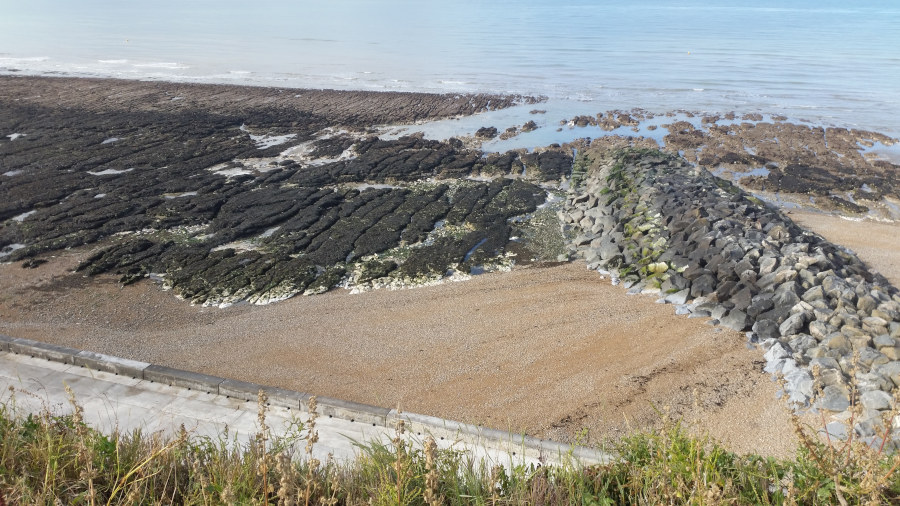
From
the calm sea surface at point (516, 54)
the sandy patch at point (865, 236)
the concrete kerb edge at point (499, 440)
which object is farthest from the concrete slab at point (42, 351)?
the calm sea surface at point (516, 54)

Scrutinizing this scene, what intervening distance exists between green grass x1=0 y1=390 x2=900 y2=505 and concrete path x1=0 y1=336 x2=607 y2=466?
4.22ft

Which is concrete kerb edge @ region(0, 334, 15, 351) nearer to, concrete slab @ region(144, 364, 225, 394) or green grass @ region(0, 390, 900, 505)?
concrete slab @ region(144, 364, 225, 394)

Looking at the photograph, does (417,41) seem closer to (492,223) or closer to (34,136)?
(34,136)

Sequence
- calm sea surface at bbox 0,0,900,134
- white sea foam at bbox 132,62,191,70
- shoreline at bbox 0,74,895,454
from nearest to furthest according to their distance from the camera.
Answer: shoreline at bbox 0,74,895,454, calm sea surface at bbox 0,0,900,134, white sea foam at bbox 132,62,191,70

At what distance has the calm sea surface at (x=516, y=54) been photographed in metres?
37.5

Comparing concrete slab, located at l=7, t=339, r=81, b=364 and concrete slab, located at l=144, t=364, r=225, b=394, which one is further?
concrete slab, located at l=7, t=339, r=81, b=364

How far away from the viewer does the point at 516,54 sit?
52.5 metres

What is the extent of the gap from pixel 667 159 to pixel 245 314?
552 inches

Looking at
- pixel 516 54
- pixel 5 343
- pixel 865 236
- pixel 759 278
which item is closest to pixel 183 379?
pixel 5 343

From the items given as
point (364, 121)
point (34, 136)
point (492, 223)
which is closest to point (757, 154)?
point (492, 223)

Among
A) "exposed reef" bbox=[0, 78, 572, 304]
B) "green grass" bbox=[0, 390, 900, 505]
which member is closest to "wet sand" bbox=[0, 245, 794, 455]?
"exposed reef" bbox=[0, 78, 572, 304]

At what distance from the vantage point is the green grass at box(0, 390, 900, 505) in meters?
4.56

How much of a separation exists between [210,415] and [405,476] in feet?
12.0

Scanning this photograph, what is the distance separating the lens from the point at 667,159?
66.3 ft
